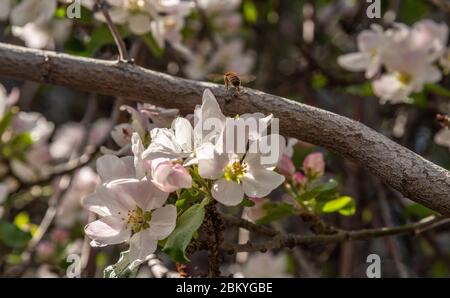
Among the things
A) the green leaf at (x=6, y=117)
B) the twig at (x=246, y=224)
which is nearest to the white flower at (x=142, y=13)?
the green leaf at (x=6, y=117)

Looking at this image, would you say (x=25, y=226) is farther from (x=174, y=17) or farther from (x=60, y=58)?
(x=60, y=58)

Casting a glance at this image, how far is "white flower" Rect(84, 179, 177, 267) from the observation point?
1.04 metres

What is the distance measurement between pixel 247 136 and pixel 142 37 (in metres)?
0.79

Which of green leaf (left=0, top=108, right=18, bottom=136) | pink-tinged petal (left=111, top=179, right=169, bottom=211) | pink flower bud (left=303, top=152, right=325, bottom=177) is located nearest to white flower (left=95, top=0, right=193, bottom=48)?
green leaf (left=0, top=108, right=18, bottom=136)

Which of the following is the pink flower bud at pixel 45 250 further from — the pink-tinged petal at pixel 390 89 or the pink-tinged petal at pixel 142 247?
the pink-tinged petal at pixel 142 247

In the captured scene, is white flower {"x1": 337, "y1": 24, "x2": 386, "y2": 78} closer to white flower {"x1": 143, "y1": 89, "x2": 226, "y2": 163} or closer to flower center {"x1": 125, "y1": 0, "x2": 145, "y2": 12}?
flower center {"x1": 125, "y1": 0, "x2": 145, "y2": 12}

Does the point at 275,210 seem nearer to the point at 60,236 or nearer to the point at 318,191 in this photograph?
the point at 318,191

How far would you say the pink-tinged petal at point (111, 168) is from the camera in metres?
1.08

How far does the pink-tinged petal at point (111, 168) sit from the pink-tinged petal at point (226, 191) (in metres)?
0.14

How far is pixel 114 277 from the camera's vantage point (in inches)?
41.7

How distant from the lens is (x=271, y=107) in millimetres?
1082

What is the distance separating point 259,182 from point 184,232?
13 centimetres

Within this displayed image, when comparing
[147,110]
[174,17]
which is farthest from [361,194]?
[147,110]

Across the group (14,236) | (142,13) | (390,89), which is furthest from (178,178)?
(390,89)
